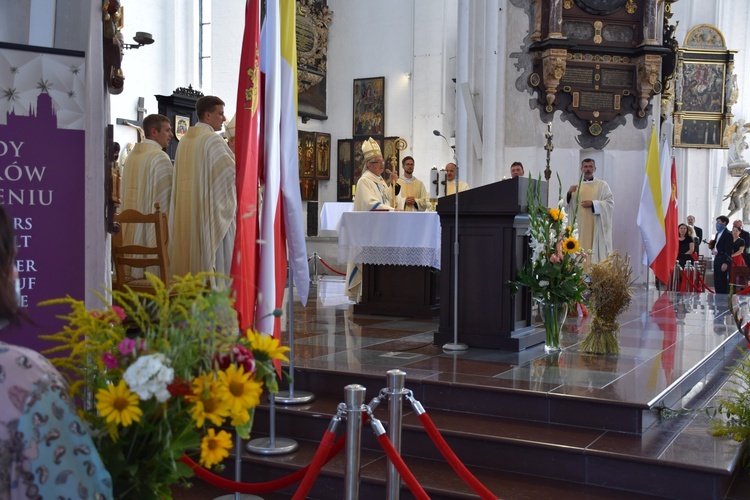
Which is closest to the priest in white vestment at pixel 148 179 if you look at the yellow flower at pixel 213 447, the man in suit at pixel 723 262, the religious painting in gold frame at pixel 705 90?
the yellow flower at pixel 213 447

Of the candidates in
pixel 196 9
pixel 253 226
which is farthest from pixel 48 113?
pixel 196 9

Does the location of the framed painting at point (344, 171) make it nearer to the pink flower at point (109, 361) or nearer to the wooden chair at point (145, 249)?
the wooden chair at point (145, 249)

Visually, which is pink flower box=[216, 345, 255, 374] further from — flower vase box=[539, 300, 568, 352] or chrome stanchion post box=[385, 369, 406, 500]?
flower vase box=[539, 300, 568, 352]

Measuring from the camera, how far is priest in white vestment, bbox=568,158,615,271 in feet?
37.9

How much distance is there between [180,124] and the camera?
15773 millimetres

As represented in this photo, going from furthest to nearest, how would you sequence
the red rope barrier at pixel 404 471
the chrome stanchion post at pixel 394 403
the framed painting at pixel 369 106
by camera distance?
the framed painting at pixel 369 106 < the chrome stanchion post at pixel 394 403 < the red rope barrier at pixel 404 471

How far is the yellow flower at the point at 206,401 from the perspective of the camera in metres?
1.86

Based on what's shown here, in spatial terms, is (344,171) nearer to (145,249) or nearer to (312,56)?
(312,56)

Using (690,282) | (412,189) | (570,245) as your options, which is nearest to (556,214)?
(570,245)

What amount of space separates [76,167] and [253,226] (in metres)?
0.91

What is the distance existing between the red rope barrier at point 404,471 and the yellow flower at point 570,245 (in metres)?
3.51

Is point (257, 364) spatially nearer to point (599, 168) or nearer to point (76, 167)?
point (76, 167)

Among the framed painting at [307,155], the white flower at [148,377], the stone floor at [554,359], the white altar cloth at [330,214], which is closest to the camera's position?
the white flower at [148,377]

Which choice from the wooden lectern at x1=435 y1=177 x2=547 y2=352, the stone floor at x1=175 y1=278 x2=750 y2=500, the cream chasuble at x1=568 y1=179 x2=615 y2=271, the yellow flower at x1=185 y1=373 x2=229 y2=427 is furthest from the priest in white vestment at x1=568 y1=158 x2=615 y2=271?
the yellow flower at x1=185 y1=373 x2=229 y2=427
